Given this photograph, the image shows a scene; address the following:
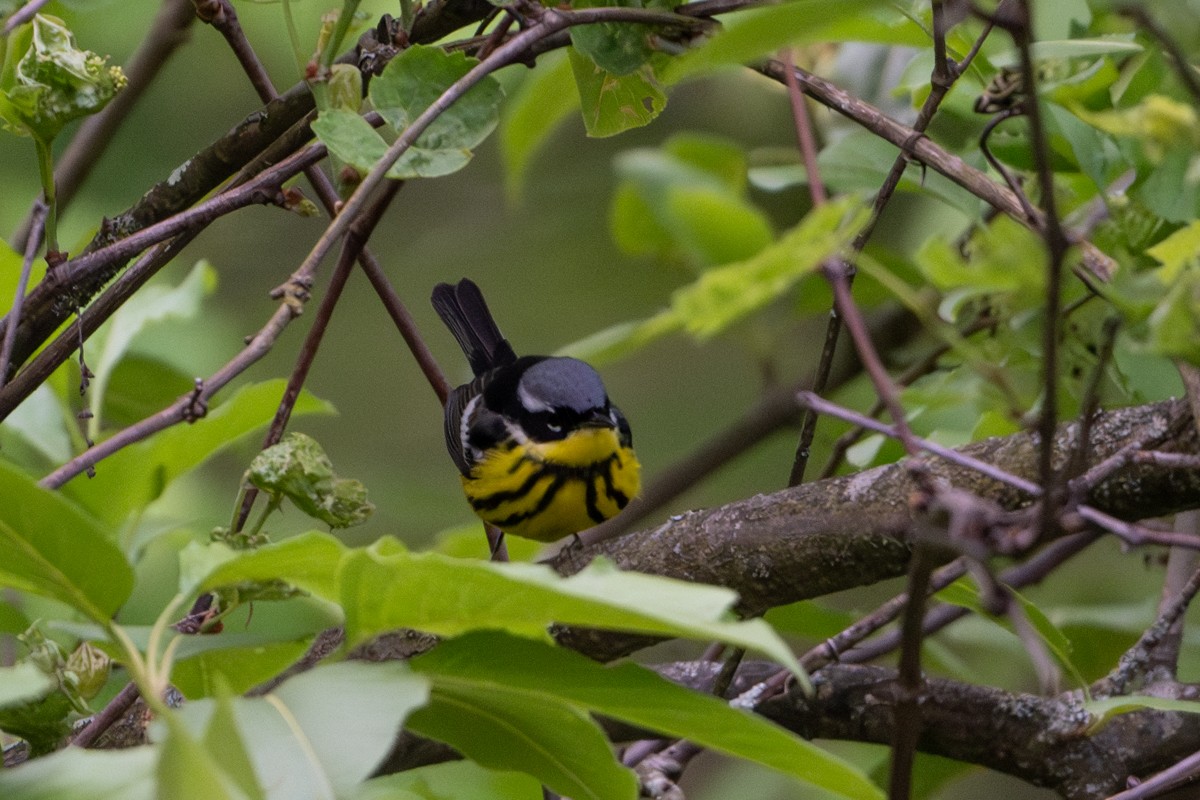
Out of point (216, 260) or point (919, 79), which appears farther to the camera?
point (216, 260)

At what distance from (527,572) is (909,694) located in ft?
1.08

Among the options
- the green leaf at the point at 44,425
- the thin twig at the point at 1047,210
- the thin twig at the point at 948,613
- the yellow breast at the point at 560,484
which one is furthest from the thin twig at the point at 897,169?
the yellow breast at the point at 560,484

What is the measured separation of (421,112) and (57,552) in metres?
Result: 0.70

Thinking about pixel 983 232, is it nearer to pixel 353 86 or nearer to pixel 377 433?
pixel 353 86

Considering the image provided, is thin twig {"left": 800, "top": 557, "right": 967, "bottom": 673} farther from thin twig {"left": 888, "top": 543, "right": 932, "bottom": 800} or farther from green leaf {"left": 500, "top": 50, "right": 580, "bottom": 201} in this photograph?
green leaf {"left": 500, "top": 50, "right": 580, "bottom": 201}

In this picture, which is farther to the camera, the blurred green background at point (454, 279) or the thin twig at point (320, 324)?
the blurred green background at point (454, 279)

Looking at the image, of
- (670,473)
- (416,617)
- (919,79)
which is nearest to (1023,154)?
(919,79)

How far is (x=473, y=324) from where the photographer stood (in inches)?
159

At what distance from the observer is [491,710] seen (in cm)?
121

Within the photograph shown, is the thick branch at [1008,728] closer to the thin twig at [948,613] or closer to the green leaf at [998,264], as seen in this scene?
the thin twig at [948,613]

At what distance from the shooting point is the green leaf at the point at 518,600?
922 millimetres

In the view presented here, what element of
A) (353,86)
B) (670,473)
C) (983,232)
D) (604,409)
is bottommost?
(670,473)

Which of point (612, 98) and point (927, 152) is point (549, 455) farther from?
point (927, 152)

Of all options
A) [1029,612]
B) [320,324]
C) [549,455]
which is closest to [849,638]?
[1029,612]
